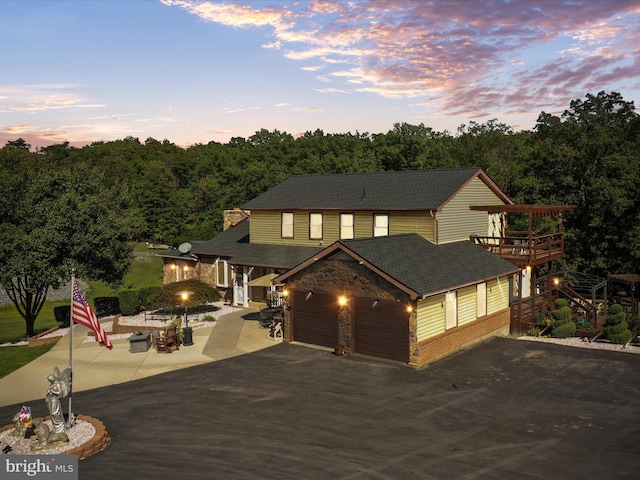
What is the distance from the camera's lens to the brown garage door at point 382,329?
2327 centimetres

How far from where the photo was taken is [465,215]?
3359 cm

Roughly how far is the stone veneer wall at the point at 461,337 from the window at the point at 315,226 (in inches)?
480

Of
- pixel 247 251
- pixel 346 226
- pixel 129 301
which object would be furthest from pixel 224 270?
pixel 346 226

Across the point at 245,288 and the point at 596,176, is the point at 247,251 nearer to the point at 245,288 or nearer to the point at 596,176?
the point at 245,288

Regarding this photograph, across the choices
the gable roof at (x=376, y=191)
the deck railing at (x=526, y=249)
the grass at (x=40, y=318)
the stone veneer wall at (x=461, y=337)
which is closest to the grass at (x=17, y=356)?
the grass at (x=40, y=318)

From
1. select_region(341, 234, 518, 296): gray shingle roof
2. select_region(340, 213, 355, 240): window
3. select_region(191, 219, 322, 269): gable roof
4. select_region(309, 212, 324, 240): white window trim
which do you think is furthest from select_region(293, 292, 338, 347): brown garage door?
select_region(309, 212, 324, 240): white window trim

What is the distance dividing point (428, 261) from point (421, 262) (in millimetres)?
629

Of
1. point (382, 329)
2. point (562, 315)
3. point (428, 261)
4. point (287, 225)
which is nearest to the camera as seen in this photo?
point (382, 329)

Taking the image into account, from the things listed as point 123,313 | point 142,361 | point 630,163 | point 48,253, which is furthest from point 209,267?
point 630,163

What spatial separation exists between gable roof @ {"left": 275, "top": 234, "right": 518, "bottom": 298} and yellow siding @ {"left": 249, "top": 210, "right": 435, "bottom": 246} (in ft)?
3.00

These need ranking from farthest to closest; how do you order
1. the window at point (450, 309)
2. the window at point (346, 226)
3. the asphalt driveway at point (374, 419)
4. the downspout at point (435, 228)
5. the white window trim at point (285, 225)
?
the white window trim at point (285, 225)
the window at point (346, 226)
the downspout at point (435, 228)
the window at point (450, 309)
the asphalt driveway at point (374, 419)

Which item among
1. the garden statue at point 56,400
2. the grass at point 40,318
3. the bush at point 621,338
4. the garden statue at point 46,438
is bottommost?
the grass at point 40,318

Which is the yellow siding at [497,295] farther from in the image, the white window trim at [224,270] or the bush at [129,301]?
the bush at [129,301]

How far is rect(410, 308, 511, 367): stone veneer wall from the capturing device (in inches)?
914
